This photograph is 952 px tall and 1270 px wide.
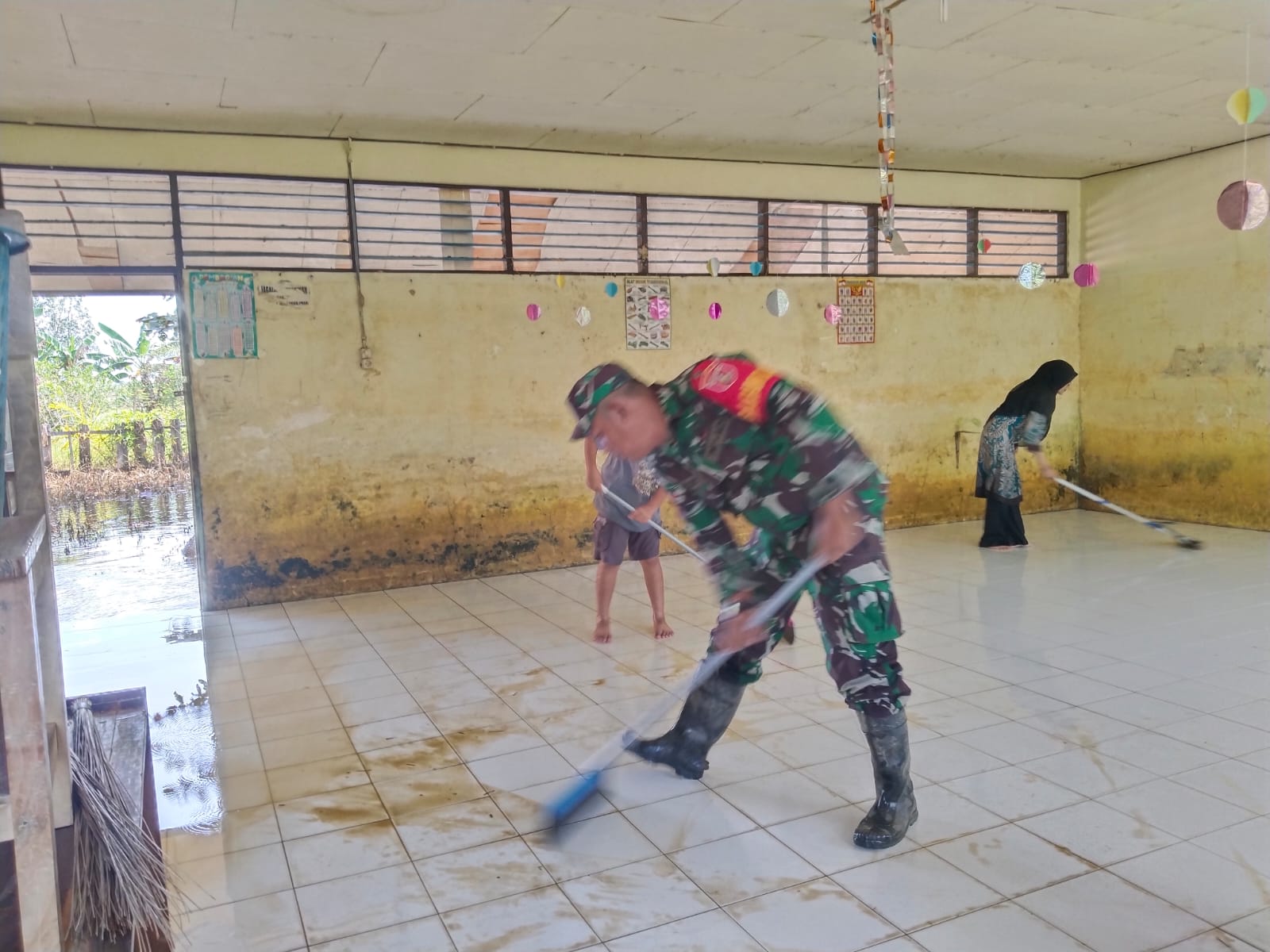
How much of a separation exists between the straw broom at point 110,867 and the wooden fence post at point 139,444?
11.5 m

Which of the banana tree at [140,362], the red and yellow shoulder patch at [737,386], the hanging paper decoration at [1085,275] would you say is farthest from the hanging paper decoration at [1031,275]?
the banana tree at [140,362]

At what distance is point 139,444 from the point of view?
12023 mm

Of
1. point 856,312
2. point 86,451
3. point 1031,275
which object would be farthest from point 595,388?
point 86,451

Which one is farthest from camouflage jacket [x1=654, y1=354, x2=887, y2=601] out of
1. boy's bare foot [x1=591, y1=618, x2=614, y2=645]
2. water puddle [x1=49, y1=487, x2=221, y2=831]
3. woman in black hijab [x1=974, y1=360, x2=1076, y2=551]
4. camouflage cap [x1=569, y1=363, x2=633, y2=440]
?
woman in black hijab [x1=974, y1=360, x2=1076, y2=551]

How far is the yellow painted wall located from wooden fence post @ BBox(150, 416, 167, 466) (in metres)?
7.76

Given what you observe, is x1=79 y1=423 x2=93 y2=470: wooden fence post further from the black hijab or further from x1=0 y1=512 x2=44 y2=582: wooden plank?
x1=0 y1=512 x2=44 y2=582: wooden plank

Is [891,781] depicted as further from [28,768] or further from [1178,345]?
[1178,345]

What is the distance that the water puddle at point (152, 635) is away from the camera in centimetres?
304

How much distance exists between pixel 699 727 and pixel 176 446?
1168 cm

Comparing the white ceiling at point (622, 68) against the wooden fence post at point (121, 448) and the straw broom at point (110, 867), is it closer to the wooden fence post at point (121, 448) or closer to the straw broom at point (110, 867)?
the straw broom at point (110, 867)

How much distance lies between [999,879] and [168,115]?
16.6 feet

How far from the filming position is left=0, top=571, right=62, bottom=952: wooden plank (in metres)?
1.20

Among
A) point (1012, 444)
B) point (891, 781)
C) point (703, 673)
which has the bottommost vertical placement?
point (891, 781)

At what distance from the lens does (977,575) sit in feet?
18.3
